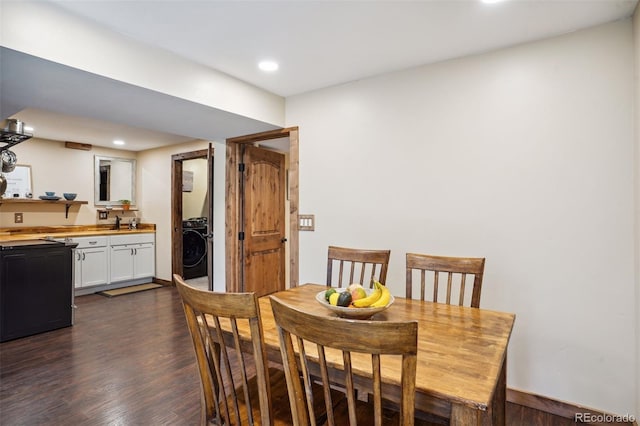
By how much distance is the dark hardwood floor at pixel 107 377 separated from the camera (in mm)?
2027

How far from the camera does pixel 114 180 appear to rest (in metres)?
5.59

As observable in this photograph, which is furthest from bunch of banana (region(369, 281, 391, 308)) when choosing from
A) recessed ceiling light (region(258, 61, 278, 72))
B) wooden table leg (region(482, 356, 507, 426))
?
recessed ceiling light (region(258, 61, 278, 72))

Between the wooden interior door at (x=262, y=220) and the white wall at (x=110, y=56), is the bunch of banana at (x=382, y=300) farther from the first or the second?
the wooden interior door at (x=262, y=220)

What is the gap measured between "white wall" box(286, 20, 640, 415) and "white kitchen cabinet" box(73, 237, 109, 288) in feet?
13.3

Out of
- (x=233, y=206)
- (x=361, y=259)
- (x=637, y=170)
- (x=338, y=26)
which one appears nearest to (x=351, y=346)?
(x=361, y=259)

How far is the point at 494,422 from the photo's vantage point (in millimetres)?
1452

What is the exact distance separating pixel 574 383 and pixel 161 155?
5.78 metres

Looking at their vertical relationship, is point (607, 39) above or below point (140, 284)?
above

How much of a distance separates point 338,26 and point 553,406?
2.68 metres

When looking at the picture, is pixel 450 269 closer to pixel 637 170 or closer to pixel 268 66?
pixel 637 170

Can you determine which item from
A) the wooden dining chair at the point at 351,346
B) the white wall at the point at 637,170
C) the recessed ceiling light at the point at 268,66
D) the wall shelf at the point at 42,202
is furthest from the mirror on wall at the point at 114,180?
the white wall at the point at 637,170

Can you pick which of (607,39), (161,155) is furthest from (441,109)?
(161,155)

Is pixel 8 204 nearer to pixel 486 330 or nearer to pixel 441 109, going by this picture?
pixel 441 109

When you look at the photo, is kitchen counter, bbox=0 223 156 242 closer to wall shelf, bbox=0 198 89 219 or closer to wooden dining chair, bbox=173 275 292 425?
wall shelf, bbox=0 198 89 219
